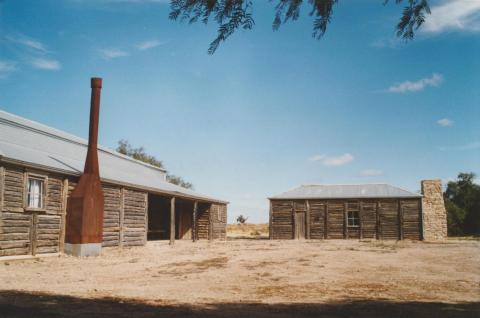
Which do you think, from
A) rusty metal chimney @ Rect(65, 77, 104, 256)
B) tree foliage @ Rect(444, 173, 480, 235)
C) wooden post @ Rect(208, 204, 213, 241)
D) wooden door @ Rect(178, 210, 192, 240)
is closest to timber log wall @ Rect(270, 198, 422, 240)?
wooden post @ Rect(208, 204, 213, 241)

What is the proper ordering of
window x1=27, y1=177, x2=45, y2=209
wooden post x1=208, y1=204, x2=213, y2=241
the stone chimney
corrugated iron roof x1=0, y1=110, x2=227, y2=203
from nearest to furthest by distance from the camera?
window x1=27, y1=177, x2=45, y2=209, corrugated iron roof x1=0, y1=110, x2=227, y2=203, wooden post x1=208, y1=204, x2=213, y2=241, the stone chimney

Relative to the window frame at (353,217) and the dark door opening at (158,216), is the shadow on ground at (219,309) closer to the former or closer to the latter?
the dark door opening at (158,216)

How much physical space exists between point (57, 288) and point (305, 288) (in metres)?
5.45

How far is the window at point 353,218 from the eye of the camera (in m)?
32.7

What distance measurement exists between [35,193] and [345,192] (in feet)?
80.4

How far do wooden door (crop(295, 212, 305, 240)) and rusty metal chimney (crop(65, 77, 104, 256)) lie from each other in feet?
62.9

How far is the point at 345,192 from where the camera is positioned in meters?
34.1

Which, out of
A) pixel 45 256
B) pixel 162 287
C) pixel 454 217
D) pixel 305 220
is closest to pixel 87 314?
pixel 162 287

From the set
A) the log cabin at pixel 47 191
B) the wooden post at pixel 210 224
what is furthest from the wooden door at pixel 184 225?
the log cabin at pixel 47 191

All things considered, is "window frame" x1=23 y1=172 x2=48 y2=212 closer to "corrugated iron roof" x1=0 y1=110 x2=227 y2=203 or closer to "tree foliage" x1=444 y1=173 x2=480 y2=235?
"corrugated iron roof" x1=0 y1=110 x2=227 y2=203

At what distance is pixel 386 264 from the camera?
1408 cm

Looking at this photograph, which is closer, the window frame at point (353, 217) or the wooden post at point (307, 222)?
the window frame at point (353, 217)

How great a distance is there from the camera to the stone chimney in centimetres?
3234

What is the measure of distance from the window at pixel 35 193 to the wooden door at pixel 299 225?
2169 centimetres
